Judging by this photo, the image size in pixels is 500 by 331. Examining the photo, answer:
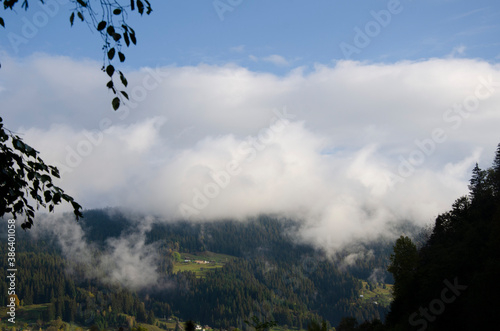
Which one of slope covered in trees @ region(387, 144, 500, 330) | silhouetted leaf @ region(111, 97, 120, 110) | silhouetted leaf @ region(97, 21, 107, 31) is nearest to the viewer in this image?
silhouetted leaf @ region(97, 21, 107, 31)

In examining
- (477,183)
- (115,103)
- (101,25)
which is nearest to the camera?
(101,25)

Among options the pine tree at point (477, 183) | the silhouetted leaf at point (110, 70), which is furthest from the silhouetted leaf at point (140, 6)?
the pine tree at point (477, 183)

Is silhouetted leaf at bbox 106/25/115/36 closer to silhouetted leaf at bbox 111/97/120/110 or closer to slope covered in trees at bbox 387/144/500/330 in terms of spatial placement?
silhouetted leaf at bbox 111/97/120/110

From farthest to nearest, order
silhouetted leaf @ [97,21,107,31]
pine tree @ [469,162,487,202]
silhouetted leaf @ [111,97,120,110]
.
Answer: pine tree @ [469,162,487,202]
silhouetted leaf @ [111,97,120,110]
silhouetted leaf @ [97,21,107,31]

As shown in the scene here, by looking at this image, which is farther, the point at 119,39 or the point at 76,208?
the point at 76,208

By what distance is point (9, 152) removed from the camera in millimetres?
6340

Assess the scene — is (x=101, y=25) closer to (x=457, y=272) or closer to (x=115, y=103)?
(x=115, y=103)

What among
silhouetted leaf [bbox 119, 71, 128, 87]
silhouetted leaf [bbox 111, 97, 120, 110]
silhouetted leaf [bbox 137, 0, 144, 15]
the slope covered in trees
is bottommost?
the slope covered in trees

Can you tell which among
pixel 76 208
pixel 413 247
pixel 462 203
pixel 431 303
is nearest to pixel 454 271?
pixel 431 303

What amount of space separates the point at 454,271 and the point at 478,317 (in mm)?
10249

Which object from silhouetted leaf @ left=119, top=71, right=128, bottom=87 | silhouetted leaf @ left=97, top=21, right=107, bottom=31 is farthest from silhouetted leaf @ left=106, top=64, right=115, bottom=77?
silhouetted leaf @ left=97, top=21, right=107, bottom=31

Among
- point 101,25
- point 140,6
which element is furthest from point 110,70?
point 140,6

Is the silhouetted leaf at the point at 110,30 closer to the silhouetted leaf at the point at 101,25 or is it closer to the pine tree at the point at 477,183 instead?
→ the silhouetted leaf at the point at 101,25

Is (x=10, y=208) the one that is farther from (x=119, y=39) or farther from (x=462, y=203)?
(x=462, y=203)
